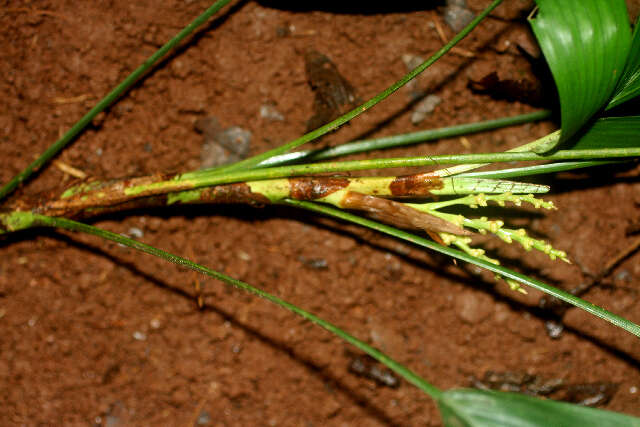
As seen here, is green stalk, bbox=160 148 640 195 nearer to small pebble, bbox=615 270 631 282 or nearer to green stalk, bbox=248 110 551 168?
green stalk, bbox=248 110 551 168

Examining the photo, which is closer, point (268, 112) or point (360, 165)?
point (360, 165)

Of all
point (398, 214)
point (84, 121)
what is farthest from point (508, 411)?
point (84, 121)

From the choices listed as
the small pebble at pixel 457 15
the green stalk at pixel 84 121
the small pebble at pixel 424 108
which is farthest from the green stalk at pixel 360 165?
the small pebble at pixel 457 15

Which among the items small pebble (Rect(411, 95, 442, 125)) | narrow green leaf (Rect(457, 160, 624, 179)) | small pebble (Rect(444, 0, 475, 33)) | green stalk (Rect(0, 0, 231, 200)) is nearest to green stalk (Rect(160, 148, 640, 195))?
narrow green leaf (Rect(457, 160, 624, 179))

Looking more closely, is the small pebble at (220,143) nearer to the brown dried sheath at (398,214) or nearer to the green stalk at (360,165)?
the green stalk at (360,165)

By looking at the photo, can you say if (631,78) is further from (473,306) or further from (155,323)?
(155,323)

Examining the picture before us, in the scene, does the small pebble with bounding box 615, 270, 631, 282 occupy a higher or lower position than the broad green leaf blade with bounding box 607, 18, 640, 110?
lower
